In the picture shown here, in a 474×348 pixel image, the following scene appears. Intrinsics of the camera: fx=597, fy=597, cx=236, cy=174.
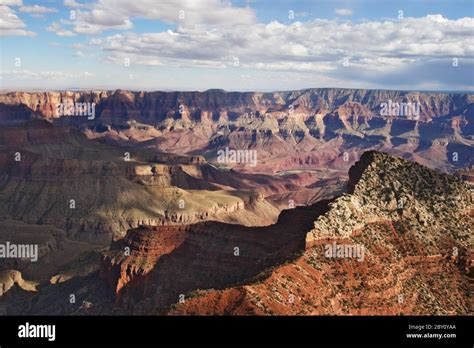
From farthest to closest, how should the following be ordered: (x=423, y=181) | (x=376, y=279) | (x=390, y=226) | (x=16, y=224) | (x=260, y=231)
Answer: (x=16, y=224) < (x=260, y=231) < (x=423, y=181) < (x=390, y=226) < (x=376, y=279)

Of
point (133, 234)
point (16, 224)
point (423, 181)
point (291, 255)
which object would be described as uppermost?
point (423, 181)

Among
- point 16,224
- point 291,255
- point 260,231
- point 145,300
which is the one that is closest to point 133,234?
point 145,300

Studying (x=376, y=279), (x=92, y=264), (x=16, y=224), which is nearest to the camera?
(x=376, y=279)

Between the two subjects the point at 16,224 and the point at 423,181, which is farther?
A: the point at 16,224
